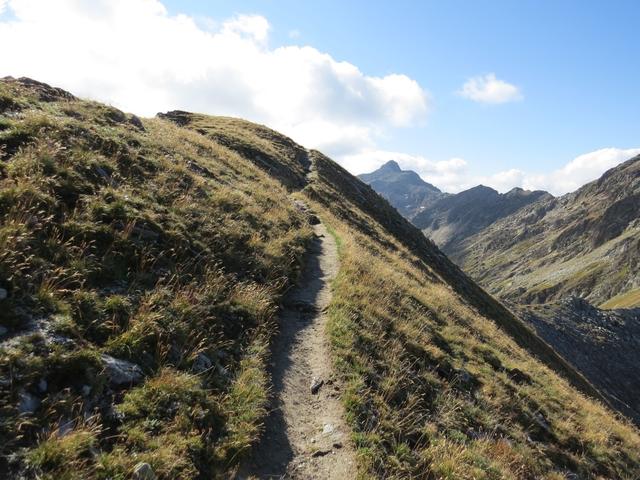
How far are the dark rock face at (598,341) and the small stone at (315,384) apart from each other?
53109 millimetres

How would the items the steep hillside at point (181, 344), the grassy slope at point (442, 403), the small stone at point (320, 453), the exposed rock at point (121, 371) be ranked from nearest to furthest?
the steep hillside at point (181, 344), the exposed rock at point (121, 371), the small stone at point (320, 453), the grassy slope at point (442, 403)

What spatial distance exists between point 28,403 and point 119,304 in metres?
2.60

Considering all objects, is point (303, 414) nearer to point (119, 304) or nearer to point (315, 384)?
point (315, 384)

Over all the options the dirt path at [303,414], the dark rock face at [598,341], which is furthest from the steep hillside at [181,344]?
the dark rock face at [598,341]

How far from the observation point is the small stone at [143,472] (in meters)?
5.59

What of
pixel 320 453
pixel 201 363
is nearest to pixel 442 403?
pixel 320 453

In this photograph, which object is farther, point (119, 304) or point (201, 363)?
point (201, 363)

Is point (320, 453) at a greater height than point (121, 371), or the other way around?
point (121, 371)

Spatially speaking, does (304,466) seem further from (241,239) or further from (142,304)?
(241,239)

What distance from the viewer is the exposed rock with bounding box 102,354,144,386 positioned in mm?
6841

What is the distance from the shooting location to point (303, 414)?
8984 mm

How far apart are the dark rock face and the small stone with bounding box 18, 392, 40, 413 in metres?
59.0

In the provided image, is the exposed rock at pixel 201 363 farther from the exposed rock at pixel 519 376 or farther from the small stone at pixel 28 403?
the exposed rock at pixel 519 376

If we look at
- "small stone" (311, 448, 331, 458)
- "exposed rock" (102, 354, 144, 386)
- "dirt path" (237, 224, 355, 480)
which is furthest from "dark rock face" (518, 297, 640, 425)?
"exposed rock" (102, 354, 144, 386)
